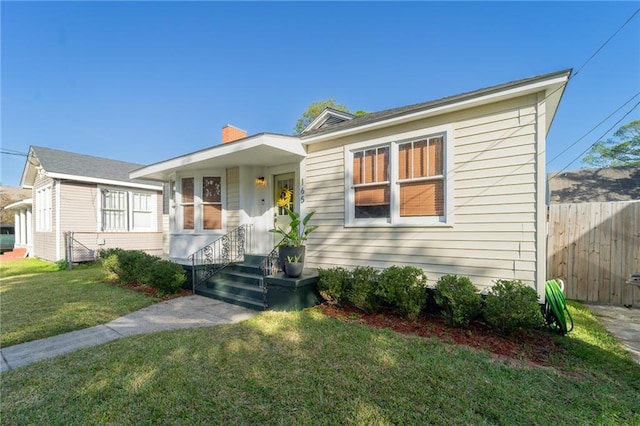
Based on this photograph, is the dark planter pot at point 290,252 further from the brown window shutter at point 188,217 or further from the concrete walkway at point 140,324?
the brown window shutter at point 188,217

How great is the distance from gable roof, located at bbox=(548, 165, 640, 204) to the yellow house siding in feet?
40.8

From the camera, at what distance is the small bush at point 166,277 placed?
21.5ft

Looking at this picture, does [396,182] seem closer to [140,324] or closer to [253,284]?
[253,284]

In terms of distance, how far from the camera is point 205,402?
2.46 m

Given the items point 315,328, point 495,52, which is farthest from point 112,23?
point 495,52

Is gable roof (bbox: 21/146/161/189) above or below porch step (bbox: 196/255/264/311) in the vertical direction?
above

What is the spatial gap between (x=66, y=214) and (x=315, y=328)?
1272 cm

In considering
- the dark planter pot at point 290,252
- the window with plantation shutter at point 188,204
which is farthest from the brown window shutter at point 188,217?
the dark planter pot at point 290,252

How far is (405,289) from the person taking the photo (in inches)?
176

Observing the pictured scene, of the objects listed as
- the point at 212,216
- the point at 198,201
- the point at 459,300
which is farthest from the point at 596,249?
the point at 198,201

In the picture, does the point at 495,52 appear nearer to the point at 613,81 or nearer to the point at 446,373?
the point at 613,81

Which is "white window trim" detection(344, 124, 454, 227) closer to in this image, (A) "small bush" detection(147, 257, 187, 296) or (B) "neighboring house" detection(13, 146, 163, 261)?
(A) "small bush" detection(147, 257, 187, 296)

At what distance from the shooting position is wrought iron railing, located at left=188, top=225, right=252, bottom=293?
715 centimetres

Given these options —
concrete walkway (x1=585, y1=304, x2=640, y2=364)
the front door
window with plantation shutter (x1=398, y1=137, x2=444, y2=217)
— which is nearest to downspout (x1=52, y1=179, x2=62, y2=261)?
the front door
